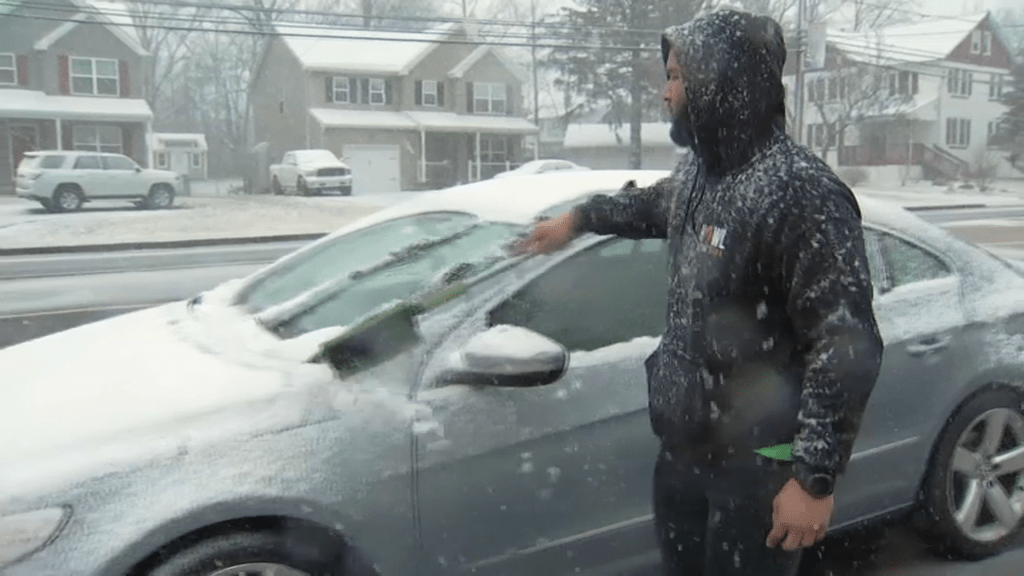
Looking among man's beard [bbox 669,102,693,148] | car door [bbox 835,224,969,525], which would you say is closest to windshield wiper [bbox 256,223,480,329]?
man's beard [bbox 669,102,693,148]

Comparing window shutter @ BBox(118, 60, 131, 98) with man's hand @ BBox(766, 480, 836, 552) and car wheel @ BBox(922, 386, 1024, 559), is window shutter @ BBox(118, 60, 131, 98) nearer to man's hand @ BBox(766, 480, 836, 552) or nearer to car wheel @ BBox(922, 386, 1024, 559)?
car wheel @ BBox(922, 386, 1024, 559)

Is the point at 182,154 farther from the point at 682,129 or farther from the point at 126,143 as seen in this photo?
the point at 682,129

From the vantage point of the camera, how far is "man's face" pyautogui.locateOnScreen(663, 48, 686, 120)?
6.42 ft

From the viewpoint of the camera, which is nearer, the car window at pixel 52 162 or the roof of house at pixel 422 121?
the car window at pixel 52 162

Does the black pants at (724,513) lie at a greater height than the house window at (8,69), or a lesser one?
lesser

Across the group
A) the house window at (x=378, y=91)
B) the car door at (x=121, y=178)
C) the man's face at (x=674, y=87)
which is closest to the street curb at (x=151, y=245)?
the car door at (x=121, y=178)

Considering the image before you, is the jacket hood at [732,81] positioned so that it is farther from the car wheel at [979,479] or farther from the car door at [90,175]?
the car door at [90,175]

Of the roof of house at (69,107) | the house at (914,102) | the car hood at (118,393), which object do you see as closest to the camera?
the car hood at (118,393)

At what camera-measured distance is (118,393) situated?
2.56 meters

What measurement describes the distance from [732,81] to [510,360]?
0.94 meters

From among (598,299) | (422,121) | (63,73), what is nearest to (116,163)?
(63,73)

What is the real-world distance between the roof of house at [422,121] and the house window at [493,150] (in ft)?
2.00

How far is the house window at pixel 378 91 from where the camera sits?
38.4 metres

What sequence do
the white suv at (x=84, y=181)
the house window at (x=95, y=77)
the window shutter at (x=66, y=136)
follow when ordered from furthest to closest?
the house window at (x=95, y=77) → the window shutter at (x=66, y=136) → the white suv at (x=84, y=181)
